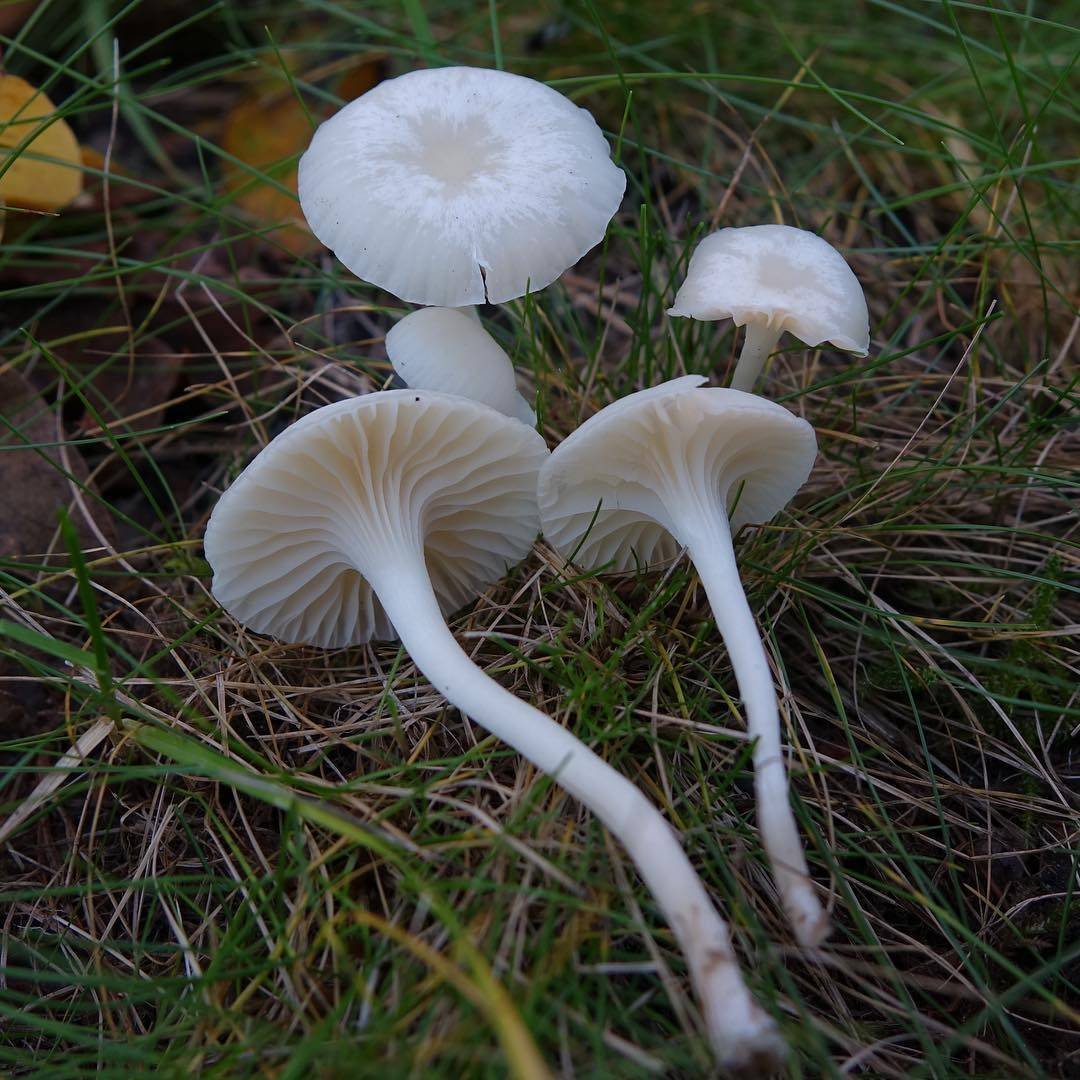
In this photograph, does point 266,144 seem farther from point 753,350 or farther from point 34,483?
point 753,350

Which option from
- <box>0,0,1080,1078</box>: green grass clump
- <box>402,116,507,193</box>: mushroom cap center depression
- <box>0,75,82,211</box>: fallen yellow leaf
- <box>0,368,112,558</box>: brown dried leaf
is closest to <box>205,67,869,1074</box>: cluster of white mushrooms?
<box>402,116,507,193</box>: mushroom cap center depression

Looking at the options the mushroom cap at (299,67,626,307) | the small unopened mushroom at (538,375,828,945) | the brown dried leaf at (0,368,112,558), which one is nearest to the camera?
the small unopened mushroom at (538,375,828,945)

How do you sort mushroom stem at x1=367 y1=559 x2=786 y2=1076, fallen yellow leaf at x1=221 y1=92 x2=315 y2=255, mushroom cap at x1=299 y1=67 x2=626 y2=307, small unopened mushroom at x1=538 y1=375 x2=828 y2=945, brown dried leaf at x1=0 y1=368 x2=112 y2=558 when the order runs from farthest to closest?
fallen yellow leaf at x1=221 y1=92 x2=315 y2=255, brown dried leaf at x1=0 y1=368 x2=112 y2=558, mushroom cap at x1=299 y1=67 x2=626 y2=307, small unopened mushroom at x1=538 y1=375 x2=828 y2=945, mushroom stem at x1=367 y1=559 x2=786 y2=1076

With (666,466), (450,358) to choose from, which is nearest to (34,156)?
(450,358)

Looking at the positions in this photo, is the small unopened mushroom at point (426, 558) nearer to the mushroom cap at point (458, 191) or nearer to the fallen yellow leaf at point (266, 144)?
the mushroom cap at point (458, 191)

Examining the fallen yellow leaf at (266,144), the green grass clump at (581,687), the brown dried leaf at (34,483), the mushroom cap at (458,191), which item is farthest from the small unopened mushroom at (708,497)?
the fallen yellow leaf at (266,144)

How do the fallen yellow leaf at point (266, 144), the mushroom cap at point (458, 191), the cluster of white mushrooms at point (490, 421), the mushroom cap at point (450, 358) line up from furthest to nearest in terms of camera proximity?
1. the fallen yellow leaf at point (266, 144)
2. the mushroom cap at point (450, 358)
3. the mushroom cap at point (458, 191)
4. the cluster of white mushrooms at point (490, 421)

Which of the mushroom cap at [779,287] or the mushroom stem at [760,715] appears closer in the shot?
the mushroom stem at [760,715]

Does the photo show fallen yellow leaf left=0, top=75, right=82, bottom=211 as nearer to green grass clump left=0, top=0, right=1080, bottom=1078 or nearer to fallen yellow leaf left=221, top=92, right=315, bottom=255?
green grass clump left=0, top=0, right=1080, bottom=1078
